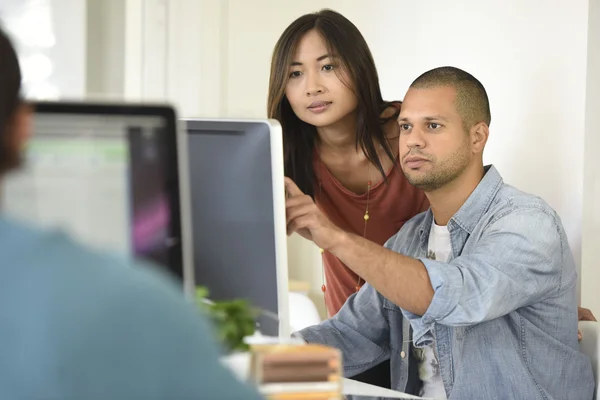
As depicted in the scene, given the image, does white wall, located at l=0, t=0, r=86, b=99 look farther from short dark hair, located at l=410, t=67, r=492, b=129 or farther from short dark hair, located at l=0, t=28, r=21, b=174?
short dark hair, located at l=0, t=28, r=21, b=174

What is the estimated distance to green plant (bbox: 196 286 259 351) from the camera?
0.91m

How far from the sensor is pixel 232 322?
36.7 inches

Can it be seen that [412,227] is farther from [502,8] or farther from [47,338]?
[47,338]

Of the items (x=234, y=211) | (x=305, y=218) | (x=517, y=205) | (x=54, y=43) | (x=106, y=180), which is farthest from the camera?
(x=54, y=43)

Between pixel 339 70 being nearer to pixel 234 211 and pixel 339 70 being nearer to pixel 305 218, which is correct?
pixel 305 218

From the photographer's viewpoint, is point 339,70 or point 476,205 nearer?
point 476,205

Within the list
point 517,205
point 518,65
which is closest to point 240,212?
point 517,205

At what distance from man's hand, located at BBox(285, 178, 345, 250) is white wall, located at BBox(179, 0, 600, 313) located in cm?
103

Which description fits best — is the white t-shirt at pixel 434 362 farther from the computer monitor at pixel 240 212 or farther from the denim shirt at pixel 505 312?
the computer monitor at pixel 240 212

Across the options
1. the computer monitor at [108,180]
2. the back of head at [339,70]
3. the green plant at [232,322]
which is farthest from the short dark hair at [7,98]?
the back of head at [339,70]

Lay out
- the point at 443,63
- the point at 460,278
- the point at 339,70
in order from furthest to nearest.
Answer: the point at 443,63
the point at 339,70
the point at 460,278

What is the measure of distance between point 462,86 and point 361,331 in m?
0.55

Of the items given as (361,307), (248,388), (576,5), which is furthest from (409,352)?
(248,388)

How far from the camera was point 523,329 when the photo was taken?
1.76 metres
